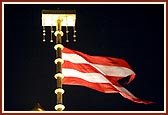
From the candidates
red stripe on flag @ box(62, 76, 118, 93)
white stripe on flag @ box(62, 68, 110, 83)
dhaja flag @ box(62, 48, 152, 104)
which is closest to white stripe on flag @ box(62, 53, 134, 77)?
dhaja flag @ box(62, 48, 152, 104)

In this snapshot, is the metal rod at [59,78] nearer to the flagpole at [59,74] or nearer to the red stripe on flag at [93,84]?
the flagpole at [59,74]

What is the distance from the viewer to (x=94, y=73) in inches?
328

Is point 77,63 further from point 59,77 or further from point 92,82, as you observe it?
point 59,77

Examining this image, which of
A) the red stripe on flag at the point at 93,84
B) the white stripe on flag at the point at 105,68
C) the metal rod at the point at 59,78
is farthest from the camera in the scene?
the white stripe on flag at the point at 105,68

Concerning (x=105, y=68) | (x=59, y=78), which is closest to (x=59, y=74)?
(x=59, y=78)

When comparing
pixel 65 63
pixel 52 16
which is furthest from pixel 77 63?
pixel 52 16

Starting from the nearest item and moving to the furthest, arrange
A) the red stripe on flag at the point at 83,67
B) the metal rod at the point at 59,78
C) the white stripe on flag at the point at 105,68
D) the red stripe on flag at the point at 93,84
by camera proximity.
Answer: the metal rod at the point at 59,78 < the red stripe on flag at the point at 93,84 < the red stripe on flag at the point at 83,67 < the white stripe on flag at the point at 105,68

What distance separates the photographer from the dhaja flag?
26.9 feet

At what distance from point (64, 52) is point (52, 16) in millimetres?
557

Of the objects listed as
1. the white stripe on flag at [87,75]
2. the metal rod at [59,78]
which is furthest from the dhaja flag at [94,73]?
the metal rod at [59,78]

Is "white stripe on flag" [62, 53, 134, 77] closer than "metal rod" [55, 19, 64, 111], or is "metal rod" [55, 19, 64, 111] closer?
"metal rod" [55, 19, 64, 111]

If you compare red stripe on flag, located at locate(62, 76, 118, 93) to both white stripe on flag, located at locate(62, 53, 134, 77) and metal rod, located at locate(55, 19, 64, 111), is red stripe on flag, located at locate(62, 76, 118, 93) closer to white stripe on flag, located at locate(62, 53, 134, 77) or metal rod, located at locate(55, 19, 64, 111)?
white stripe on flag, located at locate(62, 53, 134, 77)

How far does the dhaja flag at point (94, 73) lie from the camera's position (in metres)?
8.19

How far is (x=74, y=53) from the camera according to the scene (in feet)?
27.7
